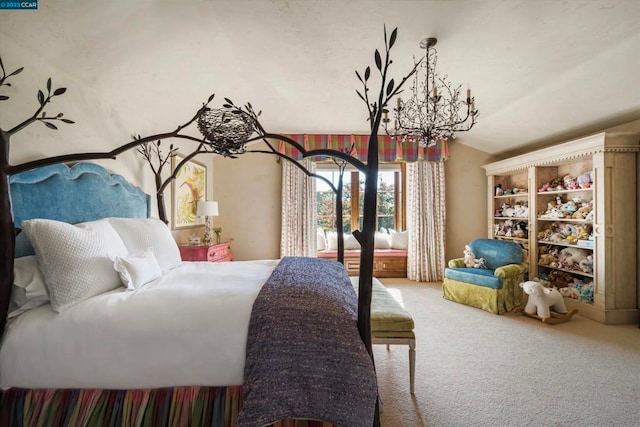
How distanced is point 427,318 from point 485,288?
86 centimetres

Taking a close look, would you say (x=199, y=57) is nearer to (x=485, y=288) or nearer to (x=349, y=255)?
(x=349, y=255)

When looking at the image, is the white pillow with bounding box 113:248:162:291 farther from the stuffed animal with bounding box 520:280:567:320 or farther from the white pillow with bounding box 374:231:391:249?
the white pillow with bounding box 374:231:391:249

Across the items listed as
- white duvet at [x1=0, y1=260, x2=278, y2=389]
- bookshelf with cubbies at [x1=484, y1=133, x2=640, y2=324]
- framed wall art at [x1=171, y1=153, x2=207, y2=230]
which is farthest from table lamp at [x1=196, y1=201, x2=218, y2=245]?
bookshelf with cubbies at [x1=484, y1=133, x2=640, y2=324]

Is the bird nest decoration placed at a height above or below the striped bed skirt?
above

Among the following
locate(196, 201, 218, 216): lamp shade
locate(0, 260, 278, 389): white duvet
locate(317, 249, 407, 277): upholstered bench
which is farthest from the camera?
locate(317, 249, 407, 277): upholstered bench

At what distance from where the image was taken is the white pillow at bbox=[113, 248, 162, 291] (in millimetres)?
1553

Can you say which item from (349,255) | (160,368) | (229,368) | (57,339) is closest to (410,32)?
(229,368)

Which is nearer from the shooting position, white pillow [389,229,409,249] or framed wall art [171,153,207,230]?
framed wall art [171,153,207,230]

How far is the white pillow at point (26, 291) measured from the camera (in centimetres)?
133

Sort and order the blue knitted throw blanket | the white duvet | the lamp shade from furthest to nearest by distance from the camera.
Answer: the lamp shade, the white duvet, the blue knitted throw blanket

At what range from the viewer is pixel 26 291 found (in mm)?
1328

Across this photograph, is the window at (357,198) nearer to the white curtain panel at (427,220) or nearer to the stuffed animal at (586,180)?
the white curtain panel at (427,220)

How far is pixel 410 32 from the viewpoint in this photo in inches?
91.1

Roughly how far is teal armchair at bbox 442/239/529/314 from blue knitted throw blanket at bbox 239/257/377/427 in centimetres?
281
